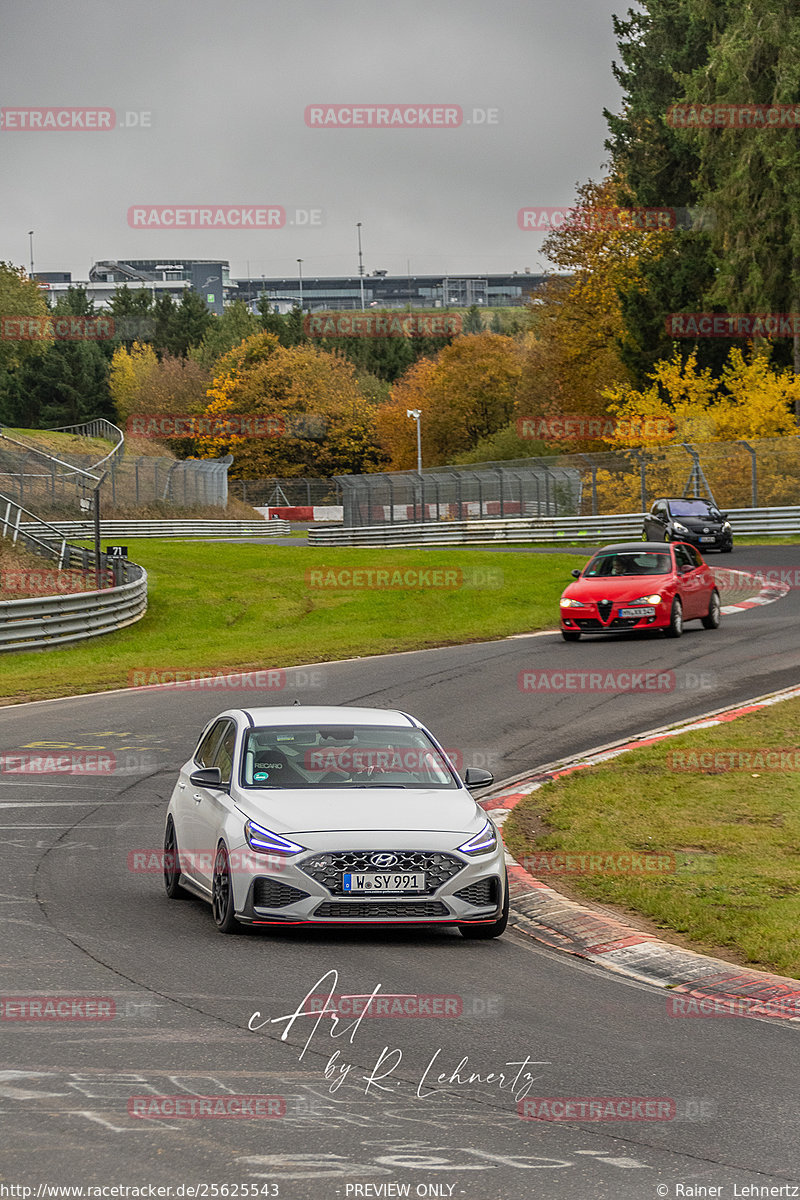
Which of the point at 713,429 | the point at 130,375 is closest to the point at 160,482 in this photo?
the point at 713,429

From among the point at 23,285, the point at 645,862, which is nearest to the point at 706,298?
the point at 645,862

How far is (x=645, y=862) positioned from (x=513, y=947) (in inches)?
95.2

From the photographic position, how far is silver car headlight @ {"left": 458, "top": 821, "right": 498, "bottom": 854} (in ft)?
28.9

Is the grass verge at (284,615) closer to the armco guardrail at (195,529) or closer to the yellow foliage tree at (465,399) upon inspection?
the armco guardrail at (195,529)

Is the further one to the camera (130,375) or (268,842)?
(130,375)

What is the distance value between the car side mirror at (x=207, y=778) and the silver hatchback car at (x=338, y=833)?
11 mm

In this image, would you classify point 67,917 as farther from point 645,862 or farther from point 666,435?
point 666,435

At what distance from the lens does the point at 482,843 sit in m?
8.91

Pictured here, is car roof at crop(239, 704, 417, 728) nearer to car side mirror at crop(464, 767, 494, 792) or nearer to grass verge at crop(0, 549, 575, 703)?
car side mirror at crop(464, 767, 494, 792)

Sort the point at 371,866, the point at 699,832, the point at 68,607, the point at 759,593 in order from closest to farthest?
1. the point at 371,866
2. the point at 699,832
3. the point at 68,607
4. the point at 759,593

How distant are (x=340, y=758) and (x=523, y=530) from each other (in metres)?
44.5

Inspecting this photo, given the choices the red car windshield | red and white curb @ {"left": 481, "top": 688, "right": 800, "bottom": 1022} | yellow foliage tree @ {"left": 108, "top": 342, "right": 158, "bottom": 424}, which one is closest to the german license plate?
red and white curb @ {"left": 481, "top": 688, "right": 800, "bottom": 1022}

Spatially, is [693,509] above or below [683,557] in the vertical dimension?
above
